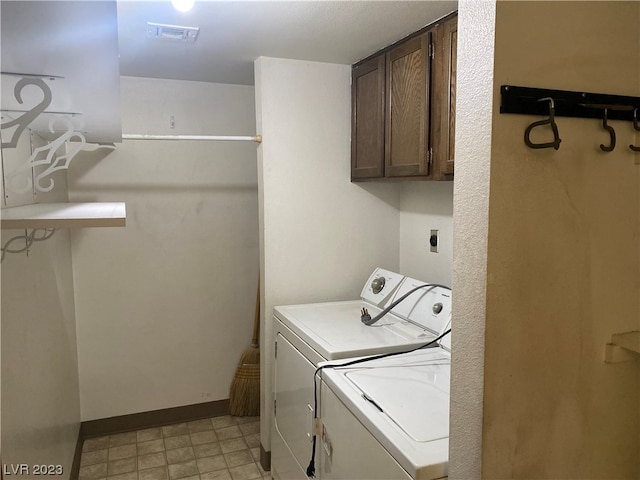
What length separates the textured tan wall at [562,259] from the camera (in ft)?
3.17

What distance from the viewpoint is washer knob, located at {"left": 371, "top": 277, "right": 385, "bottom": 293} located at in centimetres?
264

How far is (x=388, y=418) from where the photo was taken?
4.67ft

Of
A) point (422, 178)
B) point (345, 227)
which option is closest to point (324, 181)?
point (345, 227)

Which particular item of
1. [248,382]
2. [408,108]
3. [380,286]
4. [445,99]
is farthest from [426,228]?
[248,382]

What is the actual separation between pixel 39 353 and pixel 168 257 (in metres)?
1.39

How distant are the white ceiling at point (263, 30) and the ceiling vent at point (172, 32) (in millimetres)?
33

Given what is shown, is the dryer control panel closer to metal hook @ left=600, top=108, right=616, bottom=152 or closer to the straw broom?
the straw broom

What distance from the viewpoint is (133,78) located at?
9.72 ft

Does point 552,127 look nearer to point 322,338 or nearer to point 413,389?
point 413,389

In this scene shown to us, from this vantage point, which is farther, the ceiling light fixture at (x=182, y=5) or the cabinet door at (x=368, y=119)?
the cabinet door at (x=368, y=119)

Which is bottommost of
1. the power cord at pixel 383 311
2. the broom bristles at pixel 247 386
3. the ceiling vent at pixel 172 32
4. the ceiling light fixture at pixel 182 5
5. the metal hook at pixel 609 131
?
the broom bristles at pixel 247 386

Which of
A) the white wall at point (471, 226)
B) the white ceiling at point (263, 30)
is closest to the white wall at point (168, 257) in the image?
the white ceiling at point (263, 30)

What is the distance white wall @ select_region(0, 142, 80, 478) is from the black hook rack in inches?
53.1

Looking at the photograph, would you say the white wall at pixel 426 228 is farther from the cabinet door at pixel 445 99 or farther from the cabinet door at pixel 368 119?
the cabinet door at pixel 445 99
